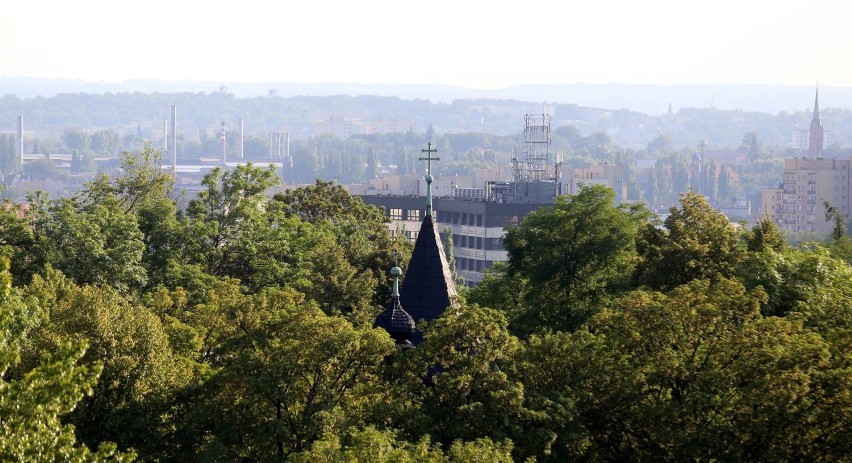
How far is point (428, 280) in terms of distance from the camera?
3506 cm

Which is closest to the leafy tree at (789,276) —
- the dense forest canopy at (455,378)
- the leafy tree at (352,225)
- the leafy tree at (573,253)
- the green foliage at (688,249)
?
the dense forest canopy at (455,378)

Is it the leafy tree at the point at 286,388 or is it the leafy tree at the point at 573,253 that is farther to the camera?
the leafy tree at the point at 573,253

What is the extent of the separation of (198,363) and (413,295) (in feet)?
19.3

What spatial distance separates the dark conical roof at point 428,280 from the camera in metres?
34.7

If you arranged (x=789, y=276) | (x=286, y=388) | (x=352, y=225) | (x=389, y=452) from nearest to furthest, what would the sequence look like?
(x=389, y=452), (x=286, y=388), (x=789, y=276), (x=352, y=225)

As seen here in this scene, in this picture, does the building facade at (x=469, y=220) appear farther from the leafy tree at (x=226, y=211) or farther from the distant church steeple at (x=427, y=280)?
the distant church steeple at (x=427, y=280)

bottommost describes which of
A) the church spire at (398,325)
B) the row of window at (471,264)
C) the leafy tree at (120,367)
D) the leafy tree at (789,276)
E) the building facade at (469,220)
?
the row of window at (471,264)

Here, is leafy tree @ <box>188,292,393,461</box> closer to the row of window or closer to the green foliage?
the green foliage

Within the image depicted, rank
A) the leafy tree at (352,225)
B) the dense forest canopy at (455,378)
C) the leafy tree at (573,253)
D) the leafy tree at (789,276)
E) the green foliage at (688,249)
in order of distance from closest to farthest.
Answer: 1. the dense forest canopy at (455,378)
2. the leafy tree at (789,276)
3. the green foliage at (688,249)
4. the leafy tree at (573,253)
5. the leafy tree at (352,225)

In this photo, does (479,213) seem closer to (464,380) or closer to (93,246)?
(93,246)

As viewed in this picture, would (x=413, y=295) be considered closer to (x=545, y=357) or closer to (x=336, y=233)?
(x=545, y=357)

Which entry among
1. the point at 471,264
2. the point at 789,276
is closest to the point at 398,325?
the point at 789,276

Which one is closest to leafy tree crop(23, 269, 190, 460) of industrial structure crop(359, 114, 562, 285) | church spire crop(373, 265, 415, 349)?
church spire crop(373, 265, 415, 349)

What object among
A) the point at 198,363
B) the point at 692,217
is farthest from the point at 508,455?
the point at 692,217
